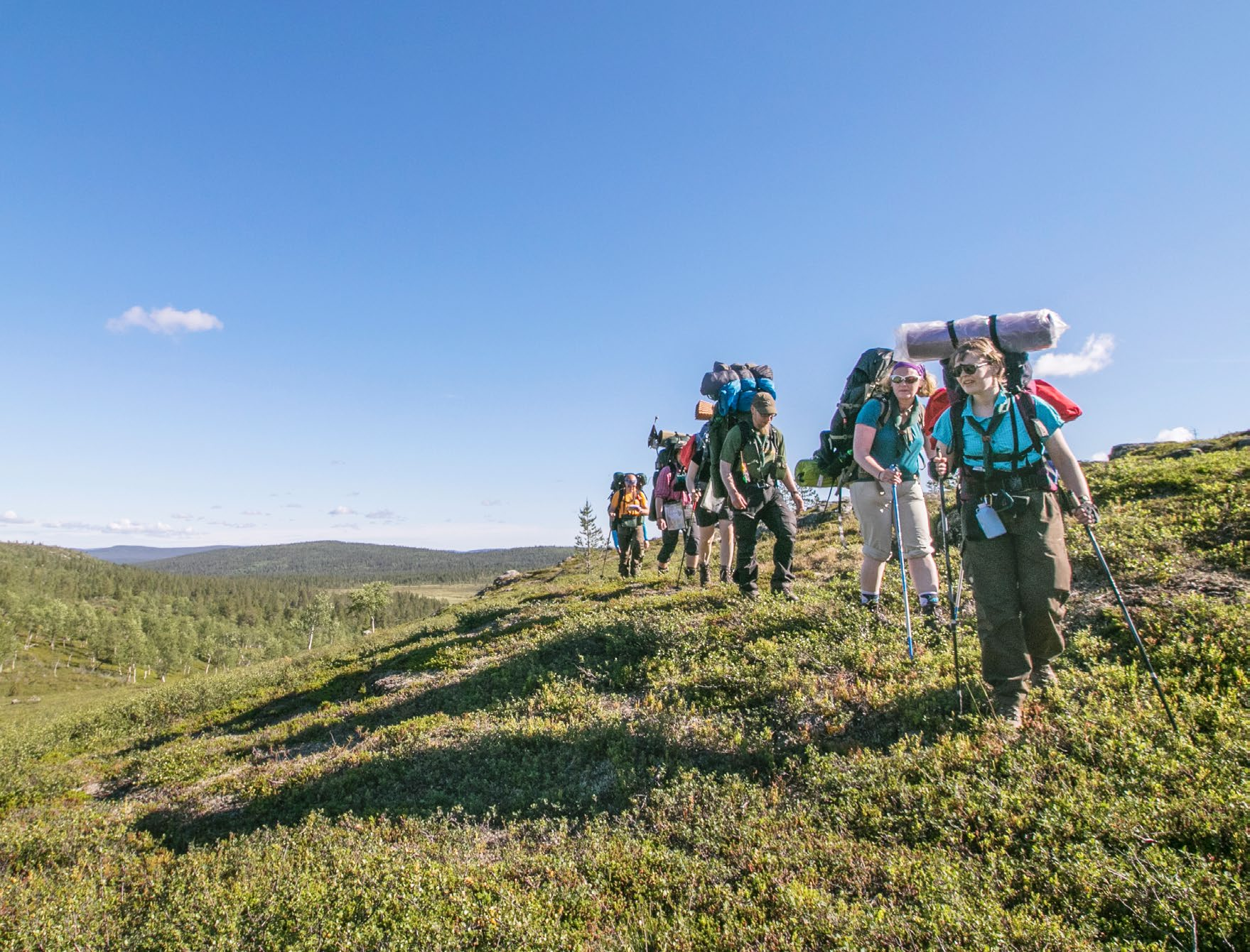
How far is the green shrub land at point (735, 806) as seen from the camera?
123 inches

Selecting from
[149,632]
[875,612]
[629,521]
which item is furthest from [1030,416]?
[149,632]

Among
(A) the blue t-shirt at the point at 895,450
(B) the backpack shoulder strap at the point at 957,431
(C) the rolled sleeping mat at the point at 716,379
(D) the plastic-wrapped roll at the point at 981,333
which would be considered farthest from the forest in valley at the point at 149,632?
(B) the backpack shoulder strap at the point at 957,431

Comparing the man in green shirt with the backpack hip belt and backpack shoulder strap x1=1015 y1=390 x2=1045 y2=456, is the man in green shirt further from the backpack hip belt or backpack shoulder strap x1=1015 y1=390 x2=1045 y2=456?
backpack shoulder strap x1=1015 y1=390 x2=1045 y2=456

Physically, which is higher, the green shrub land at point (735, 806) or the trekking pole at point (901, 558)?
the trekking pole at point (901, 558)

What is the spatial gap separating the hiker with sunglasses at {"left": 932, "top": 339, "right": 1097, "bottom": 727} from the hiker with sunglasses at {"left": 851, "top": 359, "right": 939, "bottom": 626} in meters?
2.00

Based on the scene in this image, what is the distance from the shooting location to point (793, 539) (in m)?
8.88

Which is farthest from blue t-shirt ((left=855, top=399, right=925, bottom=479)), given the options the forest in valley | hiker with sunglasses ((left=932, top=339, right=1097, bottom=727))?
the forest in valley

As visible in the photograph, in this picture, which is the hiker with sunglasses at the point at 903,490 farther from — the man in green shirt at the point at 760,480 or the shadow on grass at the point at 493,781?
the shadow on grass at the point at 493,781

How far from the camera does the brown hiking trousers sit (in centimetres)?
468

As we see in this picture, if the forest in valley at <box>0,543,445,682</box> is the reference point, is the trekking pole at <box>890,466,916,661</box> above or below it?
Result: above

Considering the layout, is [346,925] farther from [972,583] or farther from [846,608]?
[846,608]

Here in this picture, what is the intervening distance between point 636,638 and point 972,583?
467cm

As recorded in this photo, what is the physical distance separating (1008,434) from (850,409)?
9.65 feet

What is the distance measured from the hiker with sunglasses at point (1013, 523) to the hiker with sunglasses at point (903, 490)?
6.57 ft
